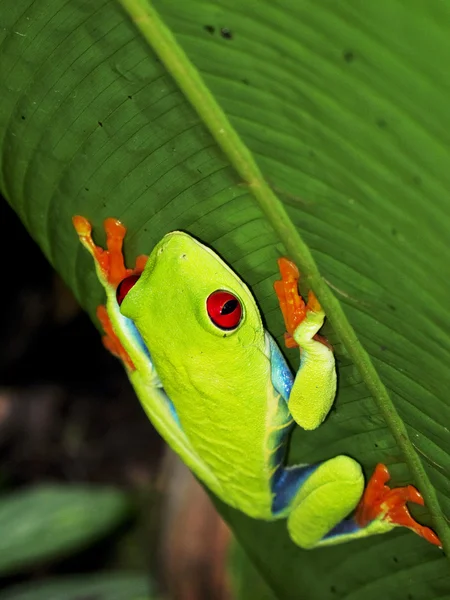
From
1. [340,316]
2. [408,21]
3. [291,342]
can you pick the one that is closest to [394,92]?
[408,21]

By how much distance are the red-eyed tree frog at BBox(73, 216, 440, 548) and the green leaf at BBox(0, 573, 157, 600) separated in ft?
3.79

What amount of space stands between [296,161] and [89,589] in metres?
1.95

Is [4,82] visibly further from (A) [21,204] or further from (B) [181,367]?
(B) [181,367]

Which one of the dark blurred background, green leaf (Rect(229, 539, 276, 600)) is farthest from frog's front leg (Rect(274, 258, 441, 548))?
the dark blurred background

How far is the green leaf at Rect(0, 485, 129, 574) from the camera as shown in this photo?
220 centimetres

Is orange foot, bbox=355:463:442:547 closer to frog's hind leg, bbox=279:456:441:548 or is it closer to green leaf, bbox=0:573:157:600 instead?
frog's hind leg, bbox=279:456:441:548

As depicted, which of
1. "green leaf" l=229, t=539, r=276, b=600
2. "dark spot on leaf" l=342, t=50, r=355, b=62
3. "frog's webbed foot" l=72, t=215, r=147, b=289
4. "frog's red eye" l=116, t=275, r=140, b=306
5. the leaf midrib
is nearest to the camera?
"dark spot on leaf" l=342, t=50, r=355, b=62

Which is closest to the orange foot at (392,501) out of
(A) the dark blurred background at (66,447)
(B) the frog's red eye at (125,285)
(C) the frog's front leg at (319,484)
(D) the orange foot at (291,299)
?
(C) the frog's front leg at (319,484)

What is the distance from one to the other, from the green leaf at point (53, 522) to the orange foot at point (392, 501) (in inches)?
53.5

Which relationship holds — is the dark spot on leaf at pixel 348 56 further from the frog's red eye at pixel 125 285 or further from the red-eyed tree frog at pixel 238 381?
the frog's red eye at pixel 125 285

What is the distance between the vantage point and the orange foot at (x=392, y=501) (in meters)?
1.04

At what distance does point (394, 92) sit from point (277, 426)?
2.14ft

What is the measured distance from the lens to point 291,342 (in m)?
1.01

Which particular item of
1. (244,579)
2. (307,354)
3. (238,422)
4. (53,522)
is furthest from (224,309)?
(53,522)
